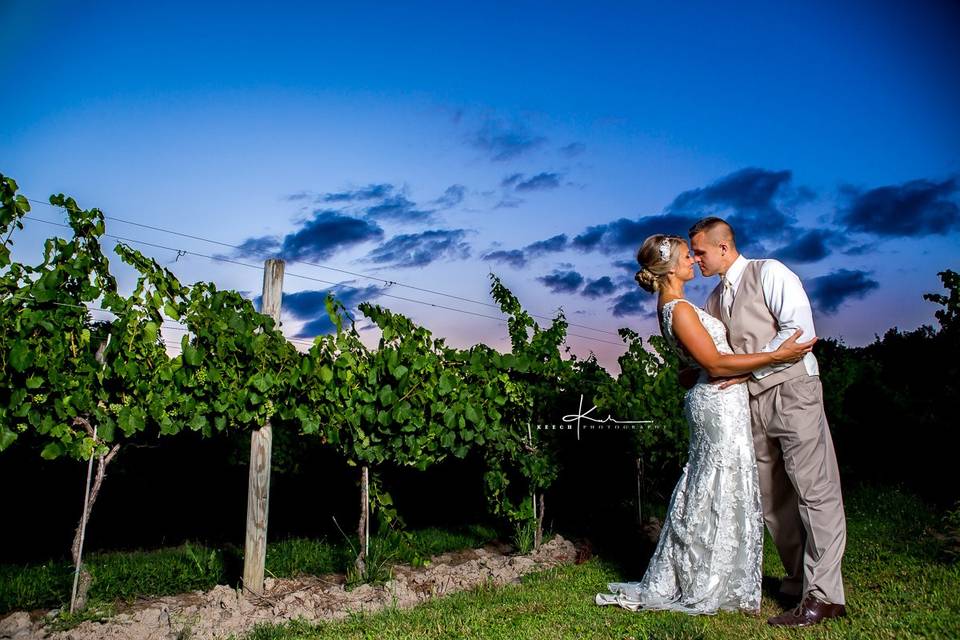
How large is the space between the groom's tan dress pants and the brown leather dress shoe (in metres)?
0.04

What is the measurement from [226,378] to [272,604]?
1.56m

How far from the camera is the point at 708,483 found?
4.29m

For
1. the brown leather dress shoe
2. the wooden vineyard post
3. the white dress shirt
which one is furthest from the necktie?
the wooden vineyard post

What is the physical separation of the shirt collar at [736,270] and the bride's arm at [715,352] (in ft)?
1.04

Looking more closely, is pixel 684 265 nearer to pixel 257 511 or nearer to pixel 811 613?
pixel 811 613

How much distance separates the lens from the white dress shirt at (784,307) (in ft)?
13.1

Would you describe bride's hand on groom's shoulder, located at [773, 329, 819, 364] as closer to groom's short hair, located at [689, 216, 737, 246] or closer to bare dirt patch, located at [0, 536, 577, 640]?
groom's short hair, located at [689, 216, 737, 246]

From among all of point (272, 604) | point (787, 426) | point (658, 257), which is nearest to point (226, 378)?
point (272, 604)

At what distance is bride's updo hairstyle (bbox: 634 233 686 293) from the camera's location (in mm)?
4363

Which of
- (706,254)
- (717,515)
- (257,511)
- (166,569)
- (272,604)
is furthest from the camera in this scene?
(166,569)

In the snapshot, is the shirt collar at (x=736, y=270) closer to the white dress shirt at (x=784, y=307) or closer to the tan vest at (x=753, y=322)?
the tan vest at (x=753, y=322)

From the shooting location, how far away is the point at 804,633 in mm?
3703
